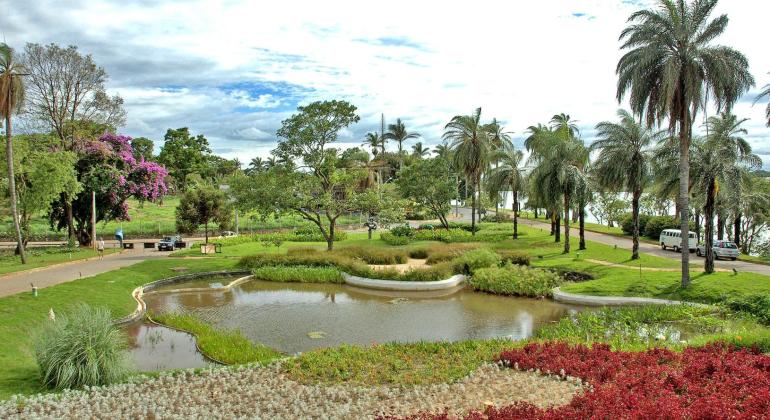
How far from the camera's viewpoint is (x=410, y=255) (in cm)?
3516

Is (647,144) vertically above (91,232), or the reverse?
(647,144)

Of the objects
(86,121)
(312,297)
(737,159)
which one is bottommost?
(312,297)

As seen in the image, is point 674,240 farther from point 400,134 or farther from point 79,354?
point 400,134

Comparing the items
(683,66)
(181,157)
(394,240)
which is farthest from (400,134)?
(683,66)

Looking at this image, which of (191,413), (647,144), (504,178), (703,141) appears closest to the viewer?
(191,413)

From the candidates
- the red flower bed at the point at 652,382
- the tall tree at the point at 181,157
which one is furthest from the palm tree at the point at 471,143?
the tall tree at the point at 181,157

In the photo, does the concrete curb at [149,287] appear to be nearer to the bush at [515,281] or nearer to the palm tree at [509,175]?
the bush at [515,281]

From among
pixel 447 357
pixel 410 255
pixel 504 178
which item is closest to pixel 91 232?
pixel 410 255

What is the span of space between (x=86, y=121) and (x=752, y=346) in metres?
42.9

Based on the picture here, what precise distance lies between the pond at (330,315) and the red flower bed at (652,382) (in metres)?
4.75

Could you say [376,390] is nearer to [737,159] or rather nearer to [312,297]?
[312,297]

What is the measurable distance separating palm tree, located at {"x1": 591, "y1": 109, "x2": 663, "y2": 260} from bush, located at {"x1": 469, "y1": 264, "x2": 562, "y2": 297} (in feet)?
27.5

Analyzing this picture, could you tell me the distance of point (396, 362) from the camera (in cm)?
1307

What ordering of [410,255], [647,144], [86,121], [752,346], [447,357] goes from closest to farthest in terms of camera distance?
[752,346] < [447,357] < [647,144] < [410,255] < [86,121]
